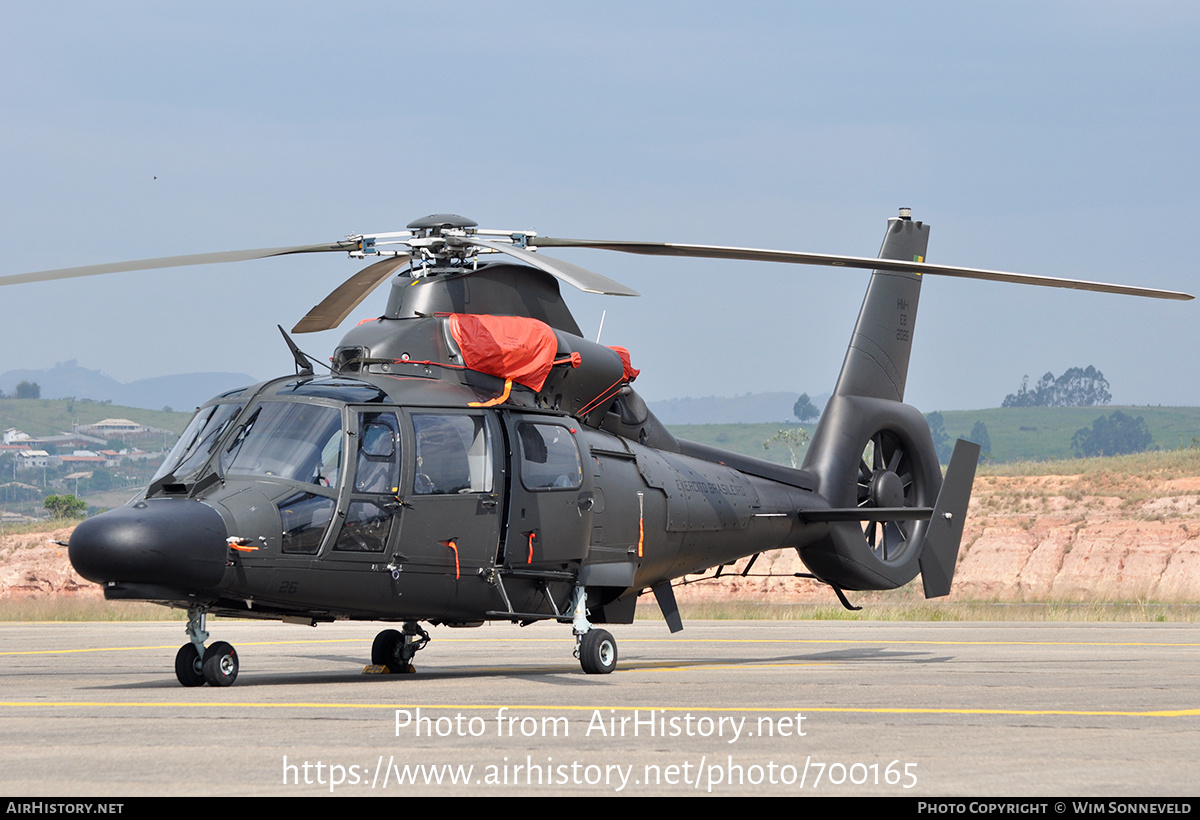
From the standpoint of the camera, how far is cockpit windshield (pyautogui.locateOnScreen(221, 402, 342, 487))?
40.9 feet

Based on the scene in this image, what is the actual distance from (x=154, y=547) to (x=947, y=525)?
1161 centimetres

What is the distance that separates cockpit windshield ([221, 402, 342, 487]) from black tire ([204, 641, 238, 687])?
1.74 meters

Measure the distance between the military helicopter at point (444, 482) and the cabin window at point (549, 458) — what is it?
21 mm

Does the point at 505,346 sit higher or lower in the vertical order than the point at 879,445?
higher

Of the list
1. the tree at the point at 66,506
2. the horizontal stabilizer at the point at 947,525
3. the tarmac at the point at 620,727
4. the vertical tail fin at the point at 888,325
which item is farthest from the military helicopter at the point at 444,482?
the tree at the point at 66,506

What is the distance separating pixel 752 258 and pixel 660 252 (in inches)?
38.1

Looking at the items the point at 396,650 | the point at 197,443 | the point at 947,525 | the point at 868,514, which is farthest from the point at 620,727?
the point at 947,525

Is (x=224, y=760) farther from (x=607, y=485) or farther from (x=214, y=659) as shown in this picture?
(x=607, y=485)

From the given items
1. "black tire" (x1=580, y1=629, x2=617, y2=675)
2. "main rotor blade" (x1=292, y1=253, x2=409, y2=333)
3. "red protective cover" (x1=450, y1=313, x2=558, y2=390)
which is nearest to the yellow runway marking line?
"black tire" (x1=580, y1=629, x2=617, y2=675)

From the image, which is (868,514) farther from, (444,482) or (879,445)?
(444,482)

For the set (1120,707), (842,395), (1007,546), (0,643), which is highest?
(842,395)

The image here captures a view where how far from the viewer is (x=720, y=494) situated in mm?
17609

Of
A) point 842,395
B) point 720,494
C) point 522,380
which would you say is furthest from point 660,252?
point 842,395

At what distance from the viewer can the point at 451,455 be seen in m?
13.7
